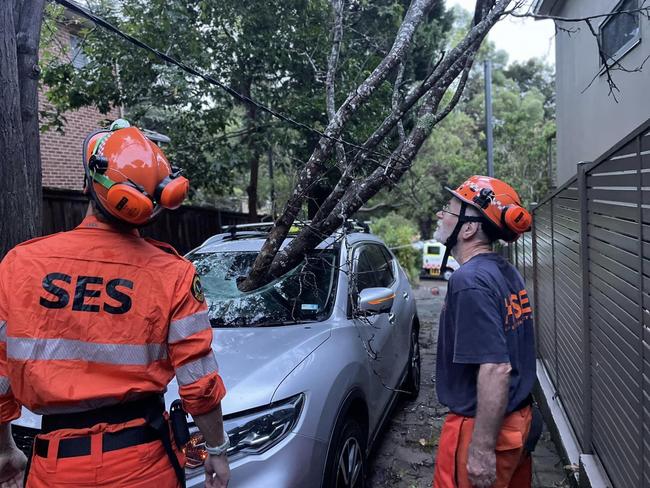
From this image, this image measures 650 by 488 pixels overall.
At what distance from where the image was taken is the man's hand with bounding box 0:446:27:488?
1839 millimetres

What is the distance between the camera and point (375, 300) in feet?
10.6

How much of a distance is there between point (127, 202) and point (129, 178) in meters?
0.10

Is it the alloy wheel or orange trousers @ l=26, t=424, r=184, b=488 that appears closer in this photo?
orange trousers @ l=26, t=424, r=184, b=488

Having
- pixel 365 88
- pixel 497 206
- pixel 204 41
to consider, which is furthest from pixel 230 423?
pixel 204 41

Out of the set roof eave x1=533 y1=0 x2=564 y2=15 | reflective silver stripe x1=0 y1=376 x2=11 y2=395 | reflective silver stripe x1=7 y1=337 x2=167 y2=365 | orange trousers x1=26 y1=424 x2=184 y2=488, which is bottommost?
orange trousers x1=26 y1=424 x2=184 y2=488

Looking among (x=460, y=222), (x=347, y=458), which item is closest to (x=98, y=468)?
(x=347, y=458)

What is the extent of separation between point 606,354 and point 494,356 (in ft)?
3.70

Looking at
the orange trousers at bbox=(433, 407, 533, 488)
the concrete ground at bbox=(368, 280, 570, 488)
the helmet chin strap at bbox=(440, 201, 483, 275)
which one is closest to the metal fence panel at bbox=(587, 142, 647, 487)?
the orange trousers at bbox=(433, 407, 533, 488)

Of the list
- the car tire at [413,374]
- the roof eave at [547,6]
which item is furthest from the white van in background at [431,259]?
the car tire at [413,374]

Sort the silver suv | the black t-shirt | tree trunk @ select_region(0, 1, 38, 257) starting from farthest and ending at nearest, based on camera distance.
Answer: tree trunk @ select_region(0, 1, 38, 257), the silver suv, the black t-shirt

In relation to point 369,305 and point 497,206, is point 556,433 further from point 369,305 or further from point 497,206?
point 497,206

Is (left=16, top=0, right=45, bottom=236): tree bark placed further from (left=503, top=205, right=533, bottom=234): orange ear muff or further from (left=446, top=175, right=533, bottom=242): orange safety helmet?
(left=503, top=205, right=533, bottom=234): orange ear muff

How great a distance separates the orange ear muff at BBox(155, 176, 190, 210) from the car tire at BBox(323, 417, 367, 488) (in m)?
1.49

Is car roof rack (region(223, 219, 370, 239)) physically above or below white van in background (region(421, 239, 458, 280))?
above
